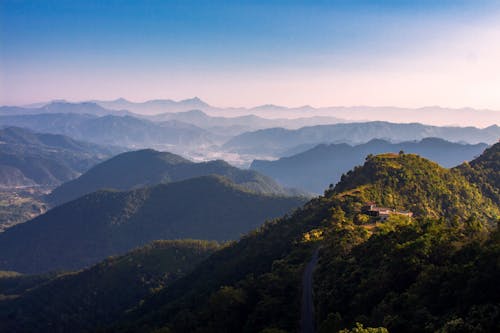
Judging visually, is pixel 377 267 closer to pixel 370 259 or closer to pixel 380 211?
pixel 370 259

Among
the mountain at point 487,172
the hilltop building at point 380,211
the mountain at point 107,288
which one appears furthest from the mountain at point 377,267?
the mountain at point 107,288

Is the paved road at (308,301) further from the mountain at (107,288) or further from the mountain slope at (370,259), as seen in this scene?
the mountain at (107,288)

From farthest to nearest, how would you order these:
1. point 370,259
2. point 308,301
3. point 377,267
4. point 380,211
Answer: point 380,211 < point 308,301 < point 370,259 < point 377,267

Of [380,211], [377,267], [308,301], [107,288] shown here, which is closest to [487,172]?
[380,211]

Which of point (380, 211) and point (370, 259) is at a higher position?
point (380, 211)

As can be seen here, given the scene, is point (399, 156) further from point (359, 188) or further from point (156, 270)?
point (156, 270)

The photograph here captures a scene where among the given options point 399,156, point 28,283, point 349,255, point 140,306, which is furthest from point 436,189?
point 28,283
